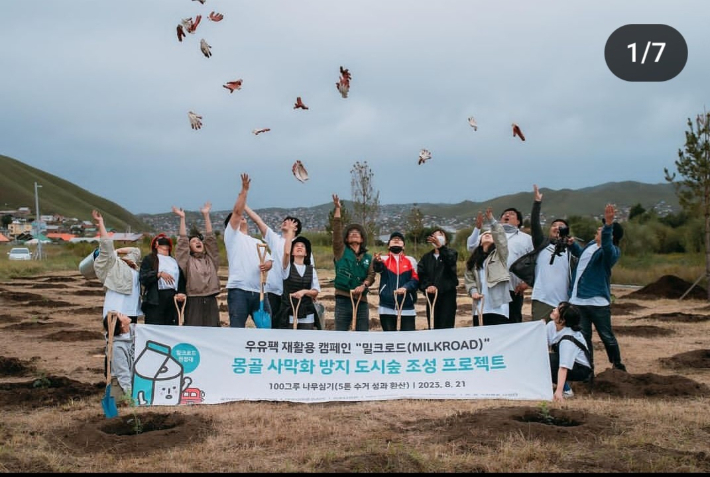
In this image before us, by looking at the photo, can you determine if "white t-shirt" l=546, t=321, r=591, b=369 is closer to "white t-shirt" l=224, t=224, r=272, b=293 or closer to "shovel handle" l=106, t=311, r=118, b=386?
"white t-shirt" l=224, t=224, r=272, b=293

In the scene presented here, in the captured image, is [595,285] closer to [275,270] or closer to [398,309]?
[398,309]

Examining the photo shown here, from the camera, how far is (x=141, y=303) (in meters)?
8.01

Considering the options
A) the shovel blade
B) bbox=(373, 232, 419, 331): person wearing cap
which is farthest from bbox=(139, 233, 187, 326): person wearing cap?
bbox=(373, 232, 419, 331): person wearing cap

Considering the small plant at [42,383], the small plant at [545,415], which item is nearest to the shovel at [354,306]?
the small plant at [545,415]

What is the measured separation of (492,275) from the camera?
27.2ft

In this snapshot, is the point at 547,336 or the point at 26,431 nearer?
the point at 26,431

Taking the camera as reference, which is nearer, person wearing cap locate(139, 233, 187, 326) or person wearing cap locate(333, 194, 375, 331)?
person wearing cap locate(139, 233, 187, 326)

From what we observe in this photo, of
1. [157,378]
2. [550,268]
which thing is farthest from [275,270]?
[550,268]

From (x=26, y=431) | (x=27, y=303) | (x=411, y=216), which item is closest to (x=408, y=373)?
(x=26, y=431)

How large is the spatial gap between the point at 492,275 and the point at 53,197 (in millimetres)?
173861

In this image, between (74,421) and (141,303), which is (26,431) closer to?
(74,421)

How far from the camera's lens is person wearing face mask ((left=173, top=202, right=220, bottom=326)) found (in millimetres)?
8148

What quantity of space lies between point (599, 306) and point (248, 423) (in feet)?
14.4

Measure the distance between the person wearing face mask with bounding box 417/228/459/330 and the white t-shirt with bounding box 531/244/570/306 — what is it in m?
1.03
